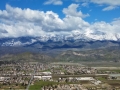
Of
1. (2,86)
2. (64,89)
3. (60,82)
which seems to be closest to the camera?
(64,89)

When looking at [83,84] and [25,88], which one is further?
[83,84]

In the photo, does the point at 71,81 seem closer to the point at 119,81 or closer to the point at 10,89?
the point at 119,81

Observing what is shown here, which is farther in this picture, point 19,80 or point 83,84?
point 19,80

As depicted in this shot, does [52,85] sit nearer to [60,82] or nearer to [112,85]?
[60,82]

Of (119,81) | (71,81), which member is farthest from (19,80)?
(119,81)

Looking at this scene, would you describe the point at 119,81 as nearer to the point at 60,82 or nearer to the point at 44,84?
the point at 60,82

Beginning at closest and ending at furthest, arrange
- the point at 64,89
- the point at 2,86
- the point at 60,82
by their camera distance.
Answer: the point at 64,89 → the point at 2,86 → the point at 60,82

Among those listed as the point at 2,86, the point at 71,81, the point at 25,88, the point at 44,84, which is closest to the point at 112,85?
the point at 71,81

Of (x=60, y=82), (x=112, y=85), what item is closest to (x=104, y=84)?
(x=112, y=85)
